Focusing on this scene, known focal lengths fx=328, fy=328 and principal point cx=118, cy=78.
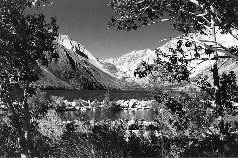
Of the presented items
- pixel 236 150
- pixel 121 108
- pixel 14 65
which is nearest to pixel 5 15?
pixel 14 65

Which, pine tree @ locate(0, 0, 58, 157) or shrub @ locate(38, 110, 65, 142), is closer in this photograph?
pine tree @ locate(0, 0, 58, 157)

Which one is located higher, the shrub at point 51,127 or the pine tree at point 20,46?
the pine tree at point 20,46

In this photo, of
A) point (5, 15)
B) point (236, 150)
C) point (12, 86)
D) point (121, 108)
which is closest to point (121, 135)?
point (236, 150)

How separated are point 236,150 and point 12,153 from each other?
17133mm

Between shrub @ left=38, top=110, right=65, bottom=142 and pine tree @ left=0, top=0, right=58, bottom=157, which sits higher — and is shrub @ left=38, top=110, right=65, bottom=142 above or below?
below

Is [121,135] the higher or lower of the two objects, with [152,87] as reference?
lower

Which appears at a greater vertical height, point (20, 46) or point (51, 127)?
point (20, 46)

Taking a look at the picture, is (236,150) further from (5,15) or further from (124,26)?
(5,15)

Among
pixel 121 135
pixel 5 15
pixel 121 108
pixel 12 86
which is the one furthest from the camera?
pixel 121 108

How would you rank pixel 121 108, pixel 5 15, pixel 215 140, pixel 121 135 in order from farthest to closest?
pixel 121 108, pixel 121 135, pixel 215 140, pixel 5 15

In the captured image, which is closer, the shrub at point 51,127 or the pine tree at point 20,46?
the pine tree at point 20,46

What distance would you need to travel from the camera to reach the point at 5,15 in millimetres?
14414

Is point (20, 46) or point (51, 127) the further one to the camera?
point (51, 127)

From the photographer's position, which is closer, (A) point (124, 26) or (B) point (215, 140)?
(A) point (124, 26)
